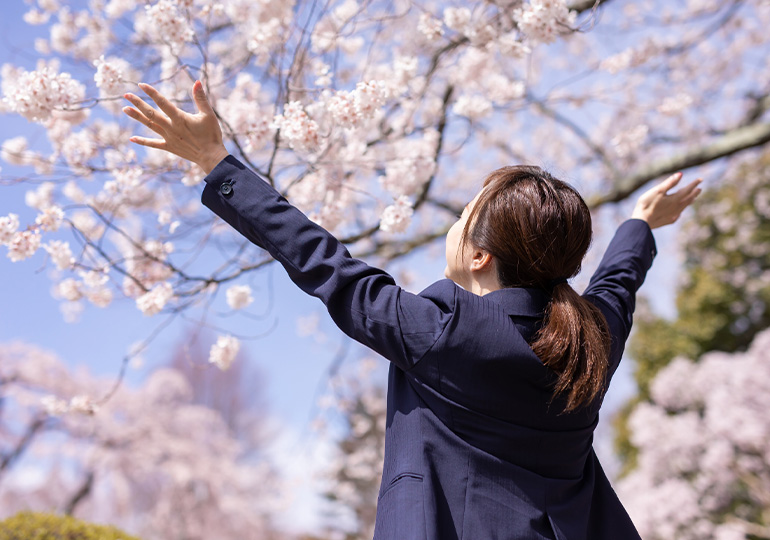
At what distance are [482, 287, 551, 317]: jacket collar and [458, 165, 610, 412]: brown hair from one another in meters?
0.02

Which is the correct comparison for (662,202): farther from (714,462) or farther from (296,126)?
(714,462)

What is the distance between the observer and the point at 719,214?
7625mm

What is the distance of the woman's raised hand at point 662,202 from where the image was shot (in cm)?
177

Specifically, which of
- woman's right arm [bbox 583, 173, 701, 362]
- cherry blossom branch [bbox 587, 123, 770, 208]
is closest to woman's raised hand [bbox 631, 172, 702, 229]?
woman's right arm [bbox 583, 173, 701, 362]

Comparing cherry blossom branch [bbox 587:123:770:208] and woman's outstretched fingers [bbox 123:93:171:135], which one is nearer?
woman's outstretched fingers [bbox 123:93:171:135]

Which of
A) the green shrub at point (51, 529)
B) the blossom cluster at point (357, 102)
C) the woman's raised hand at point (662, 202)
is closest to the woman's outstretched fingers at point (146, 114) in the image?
the blossom cluster at point (357, 102)

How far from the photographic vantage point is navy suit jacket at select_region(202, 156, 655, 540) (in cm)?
101

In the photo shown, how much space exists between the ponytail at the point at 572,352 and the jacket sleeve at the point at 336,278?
19cm

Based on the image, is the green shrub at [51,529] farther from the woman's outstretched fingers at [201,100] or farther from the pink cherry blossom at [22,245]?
the woman's outstretched fingers at [201,100]

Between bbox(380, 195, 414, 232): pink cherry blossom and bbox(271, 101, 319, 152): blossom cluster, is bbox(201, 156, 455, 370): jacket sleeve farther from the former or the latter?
bbox(380, 195, 414, 232): pink cherry blossom

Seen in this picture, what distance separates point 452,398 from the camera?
1039 mm

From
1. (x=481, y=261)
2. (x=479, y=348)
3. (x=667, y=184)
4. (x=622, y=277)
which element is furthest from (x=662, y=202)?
(x=479, y=348)

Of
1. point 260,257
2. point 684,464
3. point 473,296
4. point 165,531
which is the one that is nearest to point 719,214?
point 684,464

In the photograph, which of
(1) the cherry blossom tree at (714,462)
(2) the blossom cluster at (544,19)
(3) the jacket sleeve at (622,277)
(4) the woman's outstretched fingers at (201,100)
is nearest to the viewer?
(4) the woman's outstretched fingers at (201,100)
